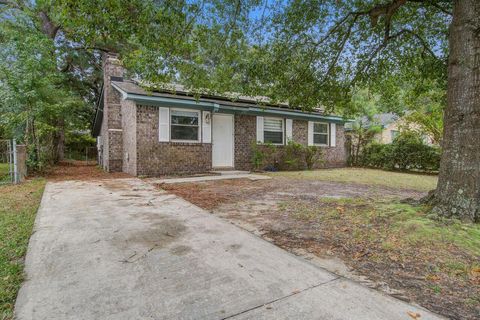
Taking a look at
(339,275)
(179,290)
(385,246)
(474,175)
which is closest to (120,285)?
(179,290)

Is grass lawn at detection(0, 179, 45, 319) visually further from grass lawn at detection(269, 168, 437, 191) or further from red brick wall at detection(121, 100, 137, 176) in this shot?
grass lawn at detection(269, 168, 437, 191)

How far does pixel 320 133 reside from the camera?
14.9 metres

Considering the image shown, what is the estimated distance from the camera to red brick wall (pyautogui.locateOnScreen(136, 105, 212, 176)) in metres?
9.93

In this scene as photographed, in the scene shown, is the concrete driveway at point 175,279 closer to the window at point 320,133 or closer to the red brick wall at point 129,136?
the red brick wall at point 129,136

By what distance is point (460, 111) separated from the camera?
3.98 metres

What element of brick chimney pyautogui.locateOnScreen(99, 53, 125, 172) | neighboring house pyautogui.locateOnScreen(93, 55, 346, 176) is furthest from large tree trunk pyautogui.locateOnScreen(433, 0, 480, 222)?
brick chimney pyautogui.locateOnScreen(99, 53, 125, 172)

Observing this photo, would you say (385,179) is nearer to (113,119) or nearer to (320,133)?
(320,133)

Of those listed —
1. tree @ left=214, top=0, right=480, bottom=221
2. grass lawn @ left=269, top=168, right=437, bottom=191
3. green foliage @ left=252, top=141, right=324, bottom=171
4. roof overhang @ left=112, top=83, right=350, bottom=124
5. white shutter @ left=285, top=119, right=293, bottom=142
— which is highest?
tree @ left=214, top=0, right=480, bottom=221

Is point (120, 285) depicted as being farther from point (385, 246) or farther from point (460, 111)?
point (460, 111)

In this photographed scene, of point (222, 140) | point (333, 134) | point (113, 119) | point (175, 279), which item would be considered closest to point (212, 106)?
point (222, 140)

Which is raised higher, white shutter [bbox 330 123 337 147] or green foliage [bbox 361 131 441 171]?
white shutter [bbox 330 123 337 147]

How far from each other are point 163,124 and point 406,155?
12.0 meters

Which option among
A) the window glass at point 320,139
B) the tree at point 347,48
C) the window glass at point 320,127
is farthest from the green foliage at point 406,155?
the tree at point 347,48

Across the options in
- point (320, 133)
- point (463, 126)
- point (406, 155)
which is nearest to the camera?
point (463, 126)
